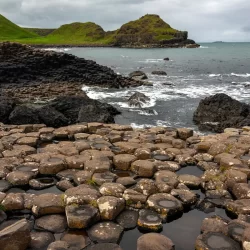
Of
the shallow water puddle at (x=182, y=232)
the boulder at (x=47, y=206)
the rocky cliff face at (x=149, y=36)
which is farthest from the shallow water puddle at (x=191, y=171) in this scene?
the rocky cliff face at (x=149, y=36)

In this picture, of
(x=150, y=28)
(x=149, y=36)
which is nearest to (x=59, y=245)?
(x=149, y=36)

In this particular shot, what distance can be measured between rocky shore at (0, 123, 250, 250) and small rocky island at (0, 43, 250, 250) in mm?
19

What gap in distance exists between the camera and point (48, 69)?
32.5 m

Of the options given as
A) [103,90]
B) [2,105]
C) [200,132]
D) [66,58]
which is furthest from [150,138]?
[66,58]

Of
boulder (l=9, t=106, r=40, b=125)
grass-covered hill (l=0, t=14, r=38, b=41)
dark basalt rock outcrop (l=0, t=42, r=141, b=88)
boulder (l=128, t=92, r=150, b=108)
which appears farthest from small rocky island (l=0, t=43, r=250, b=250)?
grass-covered hill (l=0, t=14, r=38, b=41)

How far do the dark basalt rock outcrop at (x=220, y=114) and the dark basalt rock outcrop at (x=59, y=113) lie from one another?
5.16 meters

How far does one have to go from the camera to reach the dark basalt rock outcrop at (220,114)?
15852mm

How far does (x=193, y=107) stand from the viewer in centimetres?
2138

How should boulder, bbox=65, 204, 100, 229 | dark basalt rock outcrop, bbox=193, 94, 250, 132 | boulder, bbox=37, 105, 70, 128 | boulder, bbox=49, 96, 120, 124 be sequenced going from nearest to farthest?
boulder, bbox=65, 204, 100, 229 < boulder, bbox=37, 105, 70, 128 < dark basalt rock outcrop, bbox=193, 94, 250, 132 < boulder, bbox=49, 96, 120, 124

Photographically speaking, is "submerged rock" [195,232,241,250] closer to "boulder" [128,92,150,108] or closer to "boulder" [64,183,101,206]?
"boulder" [64,183,101,206]

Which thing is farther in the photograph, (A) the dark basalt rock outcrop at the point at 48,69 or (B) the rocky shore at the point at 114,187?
(A) the dark basalt rock outcrop at the point at 48,69

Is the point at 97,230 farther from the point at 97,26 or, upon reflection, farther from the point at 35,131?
the point at 97,26

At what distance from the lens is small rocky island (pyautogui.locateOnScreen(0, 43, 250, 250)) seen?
5.19 metres

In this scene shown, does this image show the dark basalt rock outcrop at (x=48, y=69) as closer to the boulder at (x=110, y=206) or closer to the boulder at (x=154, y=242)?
the boulder at (x=110, y=206)
